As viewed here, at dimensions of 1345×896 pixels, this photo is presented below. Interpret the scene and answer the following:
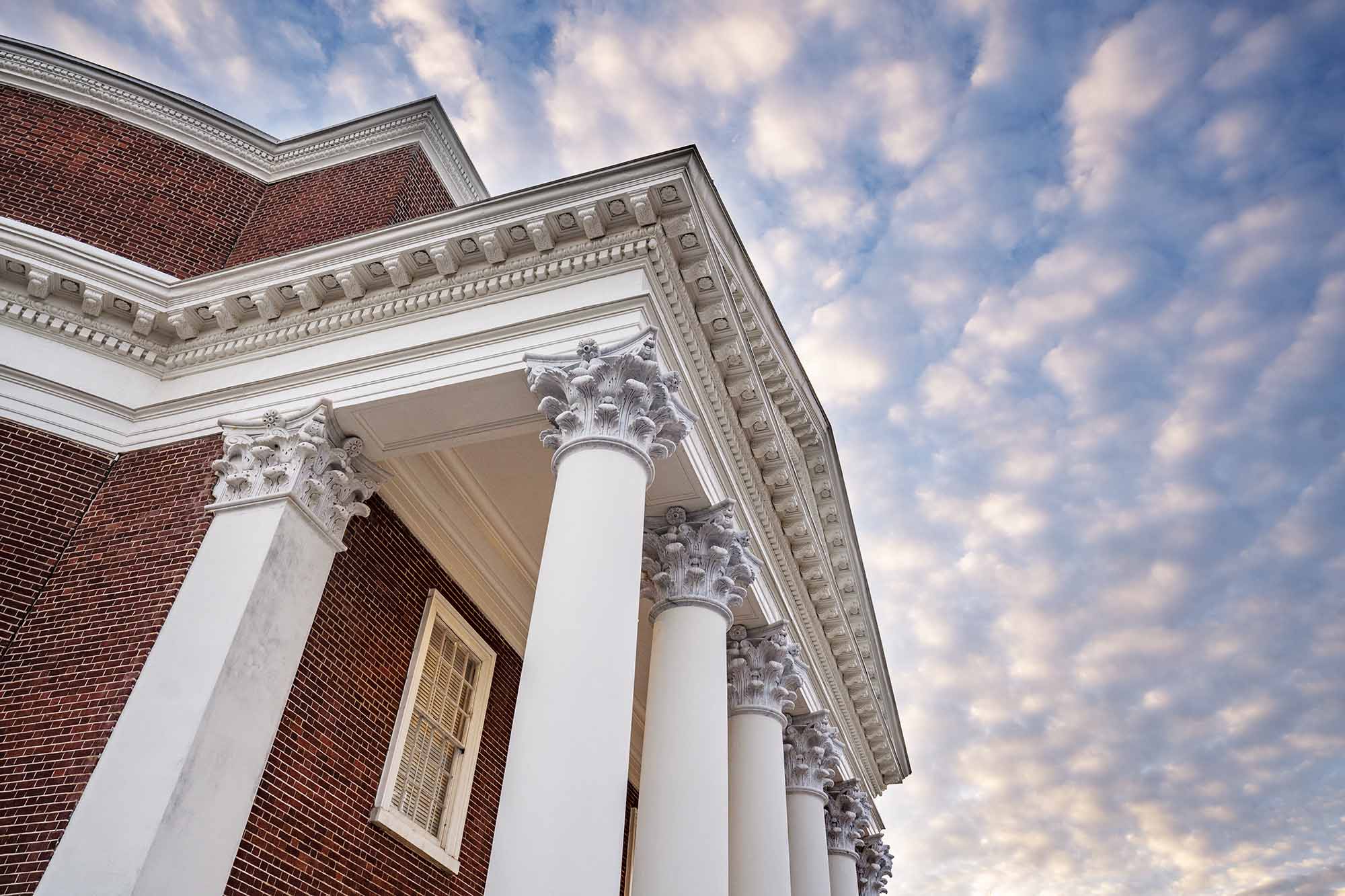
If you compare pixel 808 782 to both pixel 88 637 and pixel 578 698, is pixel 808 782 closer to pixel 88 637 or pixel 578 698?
pixel 578 698

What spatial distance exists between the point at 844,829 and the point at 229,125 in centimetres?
1844

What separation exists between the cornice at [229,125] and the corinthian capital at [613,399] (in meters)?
9.29

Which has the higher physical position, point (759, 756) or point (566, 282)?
point (566, 282)

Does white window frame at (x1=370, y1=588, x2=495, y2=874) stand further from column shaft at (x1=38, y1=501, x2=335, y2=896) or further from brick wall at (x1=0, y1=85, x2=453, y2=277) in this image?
brick wall at (x1=0, y1=85, x2=453, y2=277)

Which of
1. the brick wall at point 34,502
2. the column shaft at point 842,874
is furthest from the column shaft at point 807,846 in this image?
the brick wall at point 34,502

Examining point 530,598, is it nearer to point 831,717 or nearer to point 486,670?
point 486,670

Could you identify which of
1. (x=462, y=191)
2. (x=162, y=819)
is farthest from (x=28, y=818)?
(x=462, y=191)

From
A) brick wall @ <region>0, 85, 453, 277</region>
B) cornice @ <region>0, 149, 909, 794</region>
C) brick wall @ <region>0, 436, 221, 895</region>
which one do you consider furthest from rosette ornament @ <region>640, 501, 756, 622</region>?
brick wall @ <region>0, 85, 453, 277</region>

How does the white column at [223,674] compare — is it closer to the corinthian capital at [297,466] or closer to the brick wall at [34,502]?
the corinthian capital at [297,466]

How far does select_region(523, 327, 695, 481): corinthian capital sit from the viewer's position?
920cm

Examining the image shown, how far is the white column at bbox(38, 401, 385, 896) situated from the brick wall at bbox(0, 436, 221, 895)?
1.19ft

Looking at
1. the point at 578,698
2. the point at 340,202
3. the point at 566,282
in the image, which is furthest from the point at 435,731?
the point at 340,202

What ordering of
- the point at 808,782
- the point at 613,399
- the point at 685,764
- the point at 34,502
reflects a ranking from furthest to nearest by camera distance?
the point at 808,782, the point at 34,502, the point at 685,764, the point at 613,399

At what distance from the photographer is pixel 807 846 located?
16.2 meters
